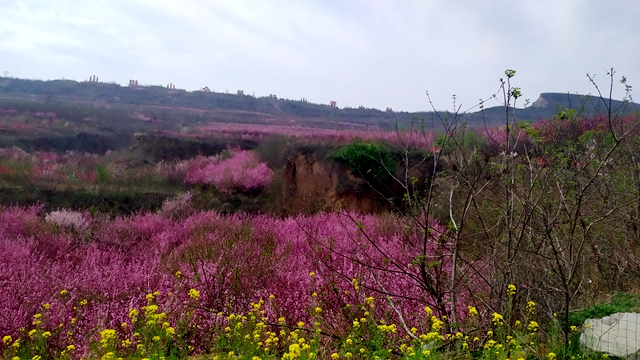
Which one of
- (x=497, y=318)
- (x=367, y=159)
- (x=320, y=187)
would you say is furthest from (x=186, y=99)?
(x=497, y=318)

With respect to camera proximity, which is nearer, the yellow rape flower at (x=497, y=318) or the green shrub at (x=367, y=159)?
the yellow rape flower at (x=497, y=318)

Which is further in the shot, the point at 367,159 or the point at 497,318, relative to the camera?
the point at 367,159

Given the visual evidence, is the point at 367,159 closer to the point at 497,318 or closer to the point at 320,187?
the point at 320,187

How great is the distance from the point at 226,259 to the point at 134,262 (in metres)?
2.00

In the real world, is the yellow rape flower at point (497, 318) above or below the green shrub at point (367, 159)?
below

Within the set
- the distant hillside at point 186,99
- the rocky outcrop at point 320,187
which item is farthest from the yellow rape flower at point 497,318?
the distant hillside at point 186,99

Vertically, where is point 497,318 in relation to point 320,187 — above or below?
above

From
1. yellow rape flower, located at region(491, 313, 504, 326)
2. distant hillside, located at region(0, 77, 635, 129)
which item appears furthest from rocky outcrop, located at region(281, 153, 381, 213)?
distant hillside, located at region(0, 77, 635, 129)

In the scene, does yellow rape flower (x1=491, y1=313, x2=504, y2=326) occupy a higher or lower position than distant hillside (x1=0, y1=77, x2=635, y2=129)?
lower

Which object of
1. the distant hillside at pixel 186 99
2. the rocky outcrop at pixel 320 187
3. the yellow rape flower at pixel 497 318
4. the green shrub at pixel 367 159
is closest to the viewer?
the yellow rape flower at pixel 497 318

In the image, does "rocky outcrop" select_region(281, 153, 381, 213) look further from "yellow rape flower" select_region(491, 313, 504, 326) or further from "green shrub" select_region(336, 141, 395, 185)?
"yellow rape flower" select_region(491, 313, 504, 326)

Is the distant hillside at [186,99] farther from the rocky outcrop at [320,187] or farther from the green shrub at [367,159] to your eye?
the green shrub at [367,159]

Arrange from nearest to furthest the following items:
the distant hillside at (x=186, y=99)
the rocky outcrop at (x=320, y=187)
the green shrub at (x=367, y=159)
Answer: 1. the green shrub at (x=367, y=159)
2. the rocky outcrop at (x=320, y=187)
3. the distant hillside at (x=186, y=99)

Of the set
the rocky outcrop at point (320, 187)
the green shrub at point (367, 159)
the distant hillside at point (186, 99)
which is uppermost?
the distant hillside at point (186, 99)
